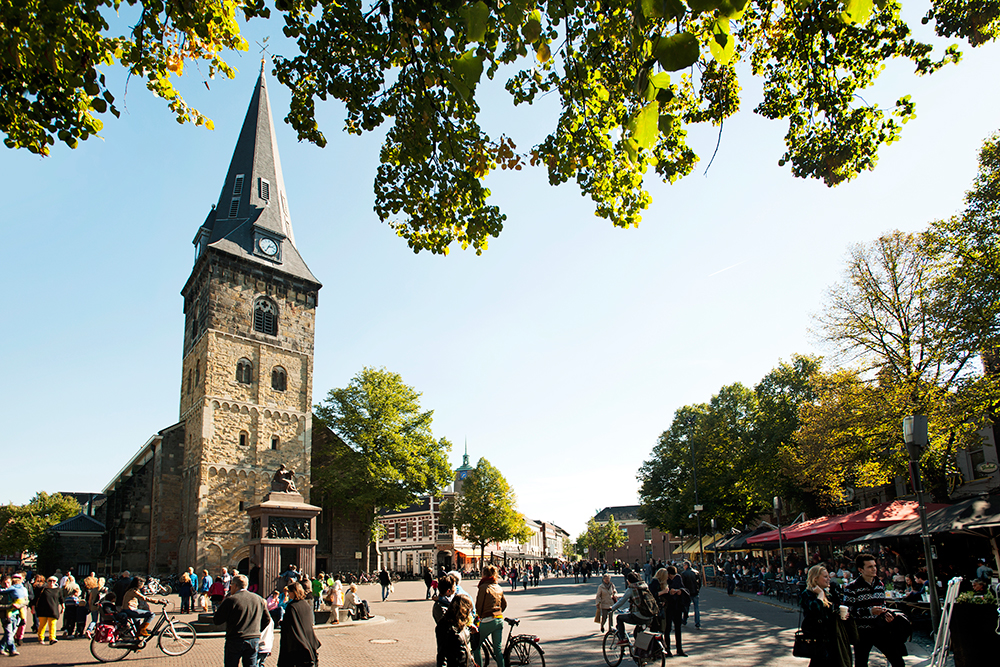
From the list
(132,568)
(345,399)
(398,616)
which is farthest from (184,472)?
(398,616)

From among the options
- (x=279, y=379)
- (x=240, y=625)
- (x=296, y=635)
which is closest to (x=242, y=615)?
(x=240, y=625)

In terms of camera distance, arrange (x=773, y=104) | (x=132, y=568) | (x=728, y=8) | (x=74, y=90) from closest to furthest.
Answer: (x=728, y=8) → (x=74, y=90) → (x=773, y=104) → (x=132, y=568)

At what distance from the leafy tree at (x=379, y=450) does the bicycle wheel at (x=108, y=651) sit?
23151 mm

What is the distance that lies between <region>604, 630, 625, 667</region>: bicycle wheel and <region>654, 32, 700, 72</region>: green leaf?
8.41 meters

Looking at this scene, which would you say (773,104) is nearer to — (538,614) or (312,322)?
(538,614)

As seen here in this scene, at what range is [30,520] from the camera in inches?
2420

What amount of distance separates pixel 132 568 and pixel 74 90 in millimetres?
33303

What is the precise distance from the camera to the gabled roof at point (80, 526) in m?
48.8

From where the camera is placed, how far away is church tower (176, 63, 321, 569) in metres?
30.9

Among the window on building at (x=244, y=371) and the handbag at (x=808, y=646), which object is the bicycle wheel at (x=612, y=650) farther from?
the window on building at (x=244, y=371)

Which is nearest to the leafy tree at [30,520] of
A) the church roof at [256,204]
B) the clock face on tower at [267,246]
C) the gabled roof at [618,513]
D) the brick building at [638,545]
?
the church roof at [256,204]

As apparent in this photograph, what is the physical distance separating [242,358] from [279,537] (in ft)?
64.2

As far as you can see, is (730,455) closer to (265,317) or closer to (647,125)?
(265,317)

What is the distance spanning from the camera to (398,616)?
18.6 metres
